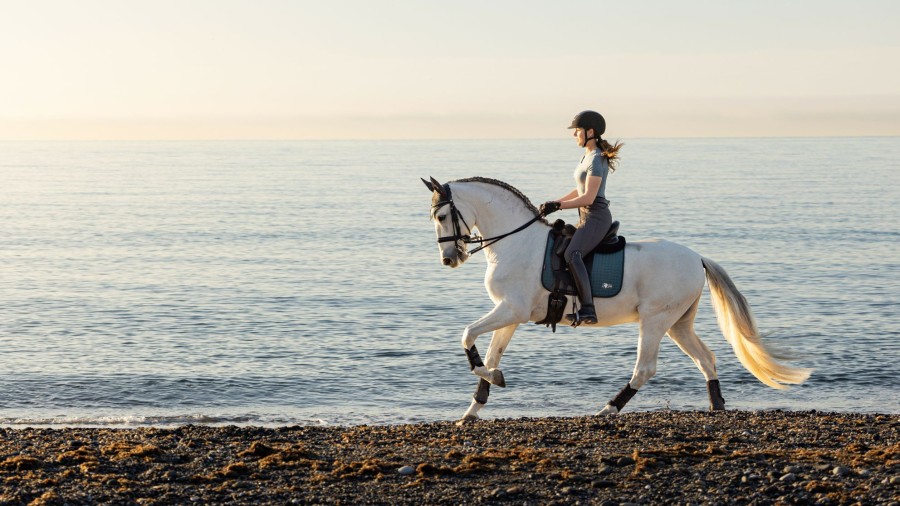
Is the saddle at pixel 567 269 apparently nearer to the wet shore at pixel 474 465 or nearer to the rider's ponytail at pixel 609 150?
the rider's ponytail at pixel 609 150

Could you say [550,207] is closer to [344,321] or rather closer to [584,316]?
[584,316]

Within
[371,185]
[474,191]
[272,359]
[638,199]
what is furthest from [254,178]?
[474,191]

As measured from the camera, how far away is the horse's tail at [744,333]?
11.9 metres

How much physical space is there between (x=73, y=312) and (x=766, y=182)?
6484 centimetres

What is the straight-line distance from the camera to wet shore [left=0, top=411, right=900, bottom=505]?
25.9 ft

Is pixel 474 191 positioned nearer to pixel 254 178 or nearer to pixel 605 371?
pixel 605 371

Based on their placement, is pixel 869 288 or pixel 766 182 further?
pixel 766 182

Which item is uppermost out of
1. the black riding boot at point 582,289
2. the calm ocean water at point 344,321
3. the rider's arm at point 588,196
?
the rider's arm at point 588,196

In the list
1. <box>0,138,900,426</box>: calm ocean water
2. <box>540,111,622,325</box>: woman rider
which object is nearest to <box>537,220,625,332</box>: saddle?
<box>540,111,622,325</box>: woman rider

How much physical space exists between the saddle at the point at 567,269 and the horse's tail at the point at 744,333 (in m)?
1.25

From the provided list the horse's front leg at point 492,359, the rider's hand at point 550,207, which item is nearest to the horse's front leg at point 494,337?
the horse's front leg at point 492,359

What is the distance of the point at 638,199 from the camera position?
6159 cm

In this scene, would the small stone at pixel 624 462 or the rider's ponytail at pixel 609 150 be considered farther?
the rider's ponytail at pixel 609 150

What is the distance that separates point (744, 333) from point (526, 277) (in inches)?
112
